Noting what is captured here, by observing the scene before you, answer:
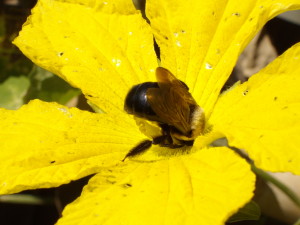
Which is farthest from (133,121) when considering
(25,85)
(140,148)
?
(25,85)

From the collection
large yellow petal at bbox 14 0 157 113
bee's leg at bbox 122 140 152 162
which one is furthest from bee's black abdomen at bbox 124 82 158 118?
large yellow petal at bbox 14 0 157 113

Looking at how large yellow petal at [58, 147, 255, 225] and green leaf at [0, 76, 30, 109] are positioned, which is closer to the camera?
large yellow petal at [58, 147, 255, 225]

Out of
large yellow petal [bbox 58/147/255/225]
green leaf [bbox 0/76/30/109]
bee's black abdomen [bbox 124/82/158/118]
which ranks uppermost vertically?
bee's black abdomen [bbox 124/82/158/118]

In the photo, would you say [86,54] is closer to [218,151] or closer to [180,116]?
[180,116]

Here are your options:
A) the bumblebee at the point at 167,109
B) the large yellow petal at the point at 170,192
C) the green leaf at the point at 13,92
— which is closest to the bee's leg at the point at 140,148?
the bumblebee at the point at 167,109

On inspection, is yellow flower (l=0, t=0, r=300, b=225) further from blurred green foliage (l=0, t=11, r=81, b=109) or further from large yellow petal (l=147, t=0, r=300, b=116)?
blurred green foliage (l=0, t=11, r=81, b=109)

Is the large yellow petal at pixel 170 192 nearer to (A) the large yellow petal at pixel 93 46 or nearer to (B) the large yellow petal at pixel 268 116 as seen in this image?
(B) the large yellow petal at pixel 268 116

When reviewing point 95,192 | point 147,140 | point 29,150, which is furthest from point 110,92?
point 95,192
